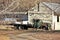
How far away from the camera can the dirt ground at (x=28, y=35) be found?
195 centimetres

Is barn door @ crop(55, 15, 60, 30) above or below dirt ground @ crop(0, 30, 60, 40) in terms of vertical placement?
above

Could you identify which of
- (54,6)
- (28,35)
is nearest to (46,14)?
(54,6)

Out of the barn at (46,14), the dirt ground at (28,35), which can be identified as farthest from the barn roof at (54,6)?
the dirt ground at (28,35)

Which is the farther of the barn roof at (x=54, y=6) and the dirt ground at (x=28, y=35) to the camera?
the barn roof at (x=54, y=6)

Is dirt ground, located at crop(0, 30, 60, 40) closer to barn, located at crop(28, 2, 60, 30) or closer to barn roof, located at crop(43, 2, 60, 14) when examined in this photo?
barn, located at crop(28, 2, 60, 30)

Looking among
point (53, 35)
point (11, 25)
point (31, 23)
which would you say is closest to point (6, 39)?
point (11, 25)

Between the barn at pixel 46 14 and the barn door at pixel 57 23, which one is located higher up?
the barn at pixel 46 14

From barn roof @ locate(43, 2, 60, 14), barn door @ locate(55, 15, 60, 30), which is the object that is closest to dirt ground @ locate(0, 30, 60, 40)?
barn door @ locate(55, 15, 60, 30)

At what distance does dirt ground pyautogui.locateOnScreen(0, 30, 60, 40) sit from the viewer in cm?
195

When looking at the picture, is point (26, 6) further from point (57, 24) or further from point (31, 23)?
point (57, 24)

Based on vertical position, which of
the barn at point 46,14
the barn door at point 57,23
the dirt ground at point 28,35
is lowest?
the dirt ground at point 28,35

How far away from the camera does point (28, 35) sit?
2.00m

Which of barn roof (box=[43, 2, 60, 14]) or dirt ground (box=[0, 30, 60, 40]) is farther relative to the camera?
barn roof (box=[43, 2, 60, 14])

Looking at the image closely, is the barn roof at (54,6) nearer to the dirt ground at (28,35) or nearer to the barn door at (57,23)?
the barn door at (57,23)
